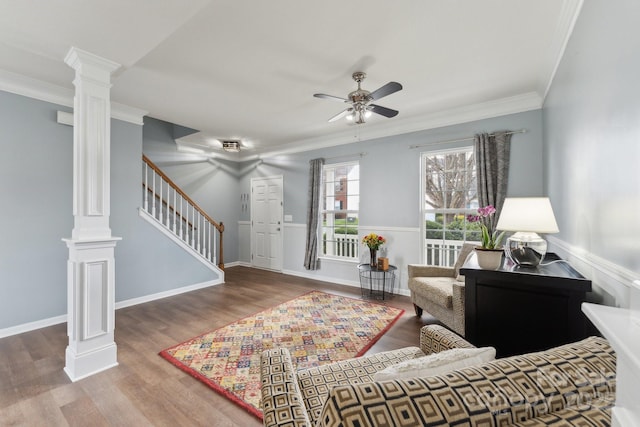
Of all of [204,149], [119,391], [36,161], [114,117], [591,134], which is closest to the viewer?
[591,134]

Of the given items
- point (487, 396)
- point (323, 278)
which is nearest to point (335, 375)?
point (487, 396)

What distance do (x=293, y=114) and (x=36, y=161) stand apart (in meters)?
2.95

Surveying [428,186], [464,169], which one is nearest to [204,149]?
[428,186]

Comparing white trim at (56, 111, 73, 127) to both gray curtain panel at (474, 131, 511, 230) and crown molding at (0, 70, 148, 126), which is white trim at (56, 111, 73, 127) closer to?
crown molding at (0, 70, 148, 126)

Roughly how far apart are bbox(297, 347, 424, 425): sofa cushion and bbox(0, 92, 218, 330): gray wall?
3352 mm

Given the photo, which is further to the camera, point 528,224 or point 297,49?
point 297,49

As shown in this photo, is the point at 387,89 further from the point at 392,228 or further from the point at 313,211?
the point at 313,211

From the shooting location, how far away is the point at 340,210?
16.1 feet

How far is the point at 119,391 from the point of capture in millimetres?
1909

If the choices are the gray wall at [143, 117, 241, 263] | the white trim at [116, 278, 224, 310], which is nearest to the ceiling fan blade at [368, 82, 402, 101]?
the white trim at [116, 278, 224, 310]

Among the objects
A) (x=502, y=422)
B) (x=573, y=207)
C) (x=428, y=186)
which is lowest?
(x=502, y=422)

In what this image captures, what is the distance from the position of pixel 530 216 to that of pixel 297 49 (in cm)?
217

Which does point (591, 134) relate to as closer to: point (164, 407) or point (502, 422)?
point (502, 422)

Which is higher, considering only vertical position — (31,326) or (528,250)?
(528,250)
